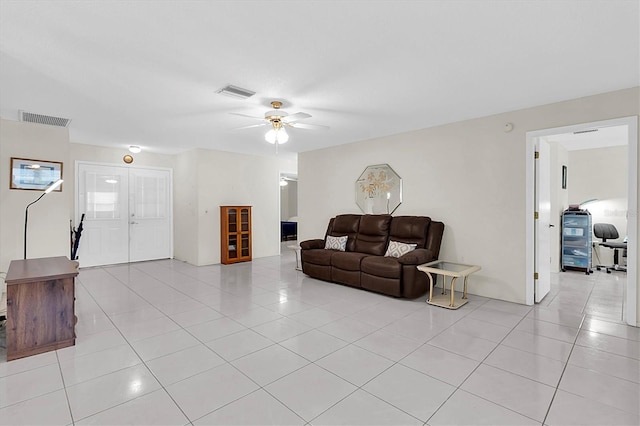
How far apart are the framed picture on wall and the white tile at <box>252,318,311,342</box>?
3.89 m

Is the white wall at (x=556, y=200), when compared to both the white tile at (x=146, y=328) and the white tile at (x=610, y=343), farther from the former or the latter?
the white tile at (x=146, y=328)

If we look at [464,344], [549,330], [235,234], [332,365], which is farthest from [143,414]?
[235,234]

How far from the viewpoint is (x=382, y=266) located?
4.17m

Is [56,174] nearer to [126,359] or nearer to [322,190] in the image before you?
[126,359]

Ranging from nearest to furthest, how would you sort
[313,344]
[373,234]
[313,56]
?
[313,56]
[313,344]
[373,234]

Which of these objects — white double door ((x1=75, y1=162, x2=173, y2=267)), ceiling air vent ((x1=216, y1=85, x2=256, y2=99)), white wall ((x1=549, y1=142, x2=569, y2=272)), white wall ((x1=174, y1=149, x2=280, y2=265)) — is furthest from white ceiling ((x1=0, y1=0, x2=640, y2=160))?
white wall ((x1=549, y1=142, x2=569, y2=272))

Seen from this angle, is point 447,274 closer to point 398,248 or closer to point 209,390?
point 398,248

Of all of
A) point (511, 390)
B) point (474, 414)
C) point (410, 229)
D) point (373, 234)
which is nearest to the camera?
point (474, 414)

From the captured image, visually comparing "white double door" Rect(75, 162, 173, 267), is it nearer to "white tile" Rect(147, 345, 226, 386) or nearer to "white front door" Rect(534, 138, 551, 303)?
"white tile" Rect(147, 345, 226, 386)

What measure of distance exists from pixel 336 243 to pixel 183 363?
329 cm

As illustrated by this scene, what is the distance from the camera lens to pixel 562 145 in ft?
19.5

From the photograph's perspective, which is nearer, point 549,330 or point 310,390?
point 310,390

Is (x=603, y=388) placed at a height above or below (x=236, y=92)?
below

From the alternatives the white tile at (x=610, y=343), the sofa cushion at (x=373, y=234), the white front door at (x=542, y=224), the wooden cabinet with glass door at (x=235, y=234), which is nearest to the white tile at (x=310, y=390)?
the white tile at (x=610, y=343)
